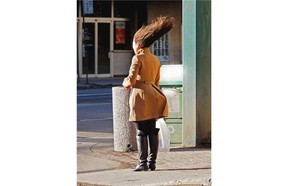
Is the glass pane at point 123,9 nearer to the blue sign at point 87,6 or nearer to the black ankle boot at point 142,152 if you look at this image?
the blue sign at point 87,6

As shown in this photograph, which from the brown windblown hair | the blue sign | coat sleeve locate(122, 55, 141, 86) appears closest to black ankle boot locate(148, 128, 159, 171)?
coat sleeve locate(122, 55, 141, 86)

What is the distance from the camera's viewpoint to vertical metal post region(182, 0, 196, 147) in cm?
1122

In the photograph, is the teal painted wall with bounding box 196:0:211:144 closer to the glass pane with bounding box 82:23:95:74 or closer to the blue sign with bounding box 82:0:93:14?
the blue sign with bounding box 82:0:93:14

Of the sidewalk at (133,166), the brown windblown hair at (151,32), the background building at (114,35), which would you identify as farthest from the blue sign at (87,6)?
the brown windblown hair at (151,32)

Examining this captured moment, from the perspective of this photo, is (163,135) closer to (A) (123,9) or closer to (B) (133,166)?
(B) (133,166)

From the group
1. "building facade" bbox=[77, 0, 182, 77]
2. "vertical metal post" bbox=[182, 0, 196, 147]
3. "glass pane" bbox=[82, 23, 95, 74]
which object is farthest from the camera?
"building facade" bbox=[77, 0, 182, 77]

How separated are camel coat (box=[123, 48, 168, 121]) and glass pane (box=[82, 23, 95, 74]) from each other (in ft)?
73.6

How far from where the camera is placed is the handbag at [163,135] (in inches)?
400

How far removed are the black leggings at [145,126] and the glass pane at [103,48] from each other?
22.8 meters
